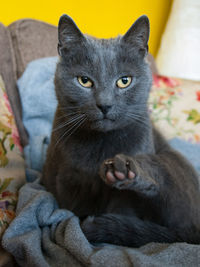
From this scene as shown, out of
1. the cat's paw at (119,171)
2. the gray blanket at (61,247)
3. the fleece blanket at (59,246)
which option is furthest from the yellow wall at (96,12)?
the cat's paw at (119,171)

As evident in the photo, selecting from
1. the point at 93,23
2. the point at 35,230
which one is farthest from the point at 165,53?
the point at 35,230

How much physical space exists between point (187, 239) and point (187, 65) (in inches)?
67.7

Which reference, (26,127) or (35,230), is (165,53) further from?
(35,230)

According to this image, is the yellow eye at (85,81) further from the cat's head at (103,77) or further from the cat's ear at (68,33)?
the cat's ear at (68,33)

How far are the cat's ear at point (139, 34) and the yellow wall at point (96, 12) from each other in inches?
42.5

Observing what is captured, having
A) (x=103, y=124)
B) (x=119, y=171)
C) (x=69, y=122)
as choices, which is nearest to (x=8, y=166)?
(x=69, y=122)

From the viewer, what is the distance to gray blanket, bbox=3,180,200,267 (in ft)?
2.15

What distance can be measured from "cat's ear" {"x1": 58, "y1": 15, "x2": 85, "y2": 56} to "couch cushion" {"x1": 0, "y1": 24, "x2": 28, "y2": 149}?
0.69 metres

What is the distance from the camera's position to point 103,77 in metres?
0.77

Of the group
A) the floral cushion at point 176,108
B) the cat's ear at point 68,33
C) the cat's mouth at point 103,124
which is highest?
the cat's ear at point 68,33

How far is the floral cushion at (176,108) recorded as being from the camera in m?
1.60

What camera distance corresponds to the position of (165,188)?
77cm

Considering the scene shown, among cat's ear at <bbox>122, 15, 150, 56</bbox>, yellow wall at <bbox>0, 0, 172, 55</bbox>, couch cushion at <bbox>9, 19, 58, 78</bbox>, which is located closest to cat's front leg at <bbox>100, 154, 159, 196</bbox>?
cat's ear at <bbox>122, 15, 150, 56</bbox>

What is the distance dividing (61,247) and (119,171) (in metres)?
0.35
